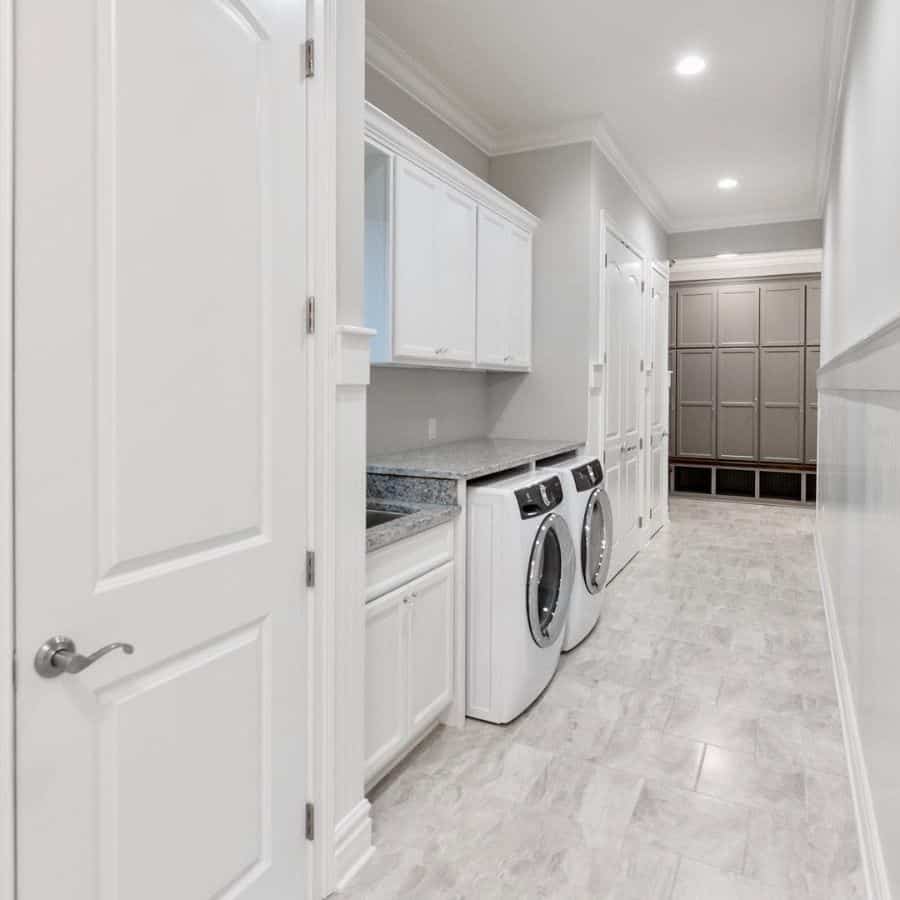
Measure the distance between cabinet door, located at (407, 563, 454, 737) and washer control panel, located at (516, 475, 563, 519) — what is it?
36 centimetres

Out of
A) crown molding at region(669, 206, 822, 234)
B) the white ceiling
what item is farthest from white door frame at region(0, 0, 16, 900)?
crown molding at region(669, 206, 822, 234)

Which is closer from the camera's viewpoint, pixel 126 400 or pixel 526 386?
pixel 126 400

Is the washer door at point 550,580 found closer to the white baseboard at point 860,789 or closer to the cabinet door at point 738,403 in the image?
the white baseboard at point 860,789

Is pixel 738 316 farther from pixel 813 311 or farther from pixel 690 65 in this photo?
pixel 690 65

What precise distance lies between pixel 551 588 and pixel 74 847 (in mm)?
2160

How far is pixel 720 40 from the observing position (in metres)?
3.17

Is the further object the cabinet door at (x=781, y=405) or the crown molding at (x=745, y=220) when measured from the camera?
the cabinet door at (x=781, y=405)

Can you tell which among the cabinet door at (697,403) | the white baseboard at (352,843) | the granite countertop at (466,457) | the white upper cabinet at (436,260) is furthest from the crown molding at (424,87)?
the cabinet door at (697,403)

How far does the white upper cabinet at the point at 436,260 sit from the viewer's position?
2.80 metres

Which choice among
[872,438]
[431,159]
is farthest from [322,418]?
[431,159]

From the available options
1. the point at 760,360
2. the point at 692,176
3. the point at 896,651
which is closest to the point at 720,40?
the point at 692,176

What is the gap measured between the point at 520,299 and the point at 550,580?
5.86 feet

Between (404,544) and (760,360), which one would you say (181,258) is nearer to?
(404,544)

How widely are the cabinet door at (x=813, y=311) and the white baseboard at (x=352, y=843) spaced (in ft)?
23.6
